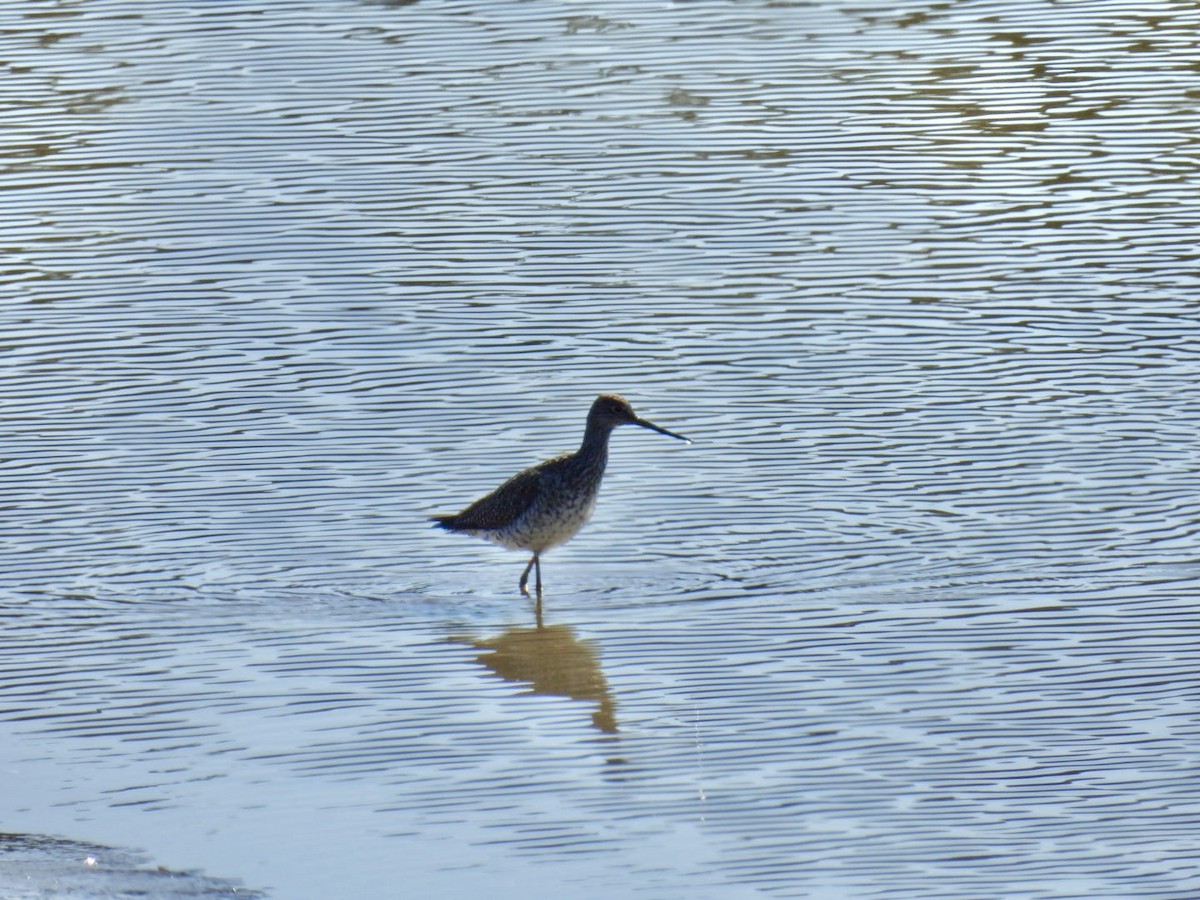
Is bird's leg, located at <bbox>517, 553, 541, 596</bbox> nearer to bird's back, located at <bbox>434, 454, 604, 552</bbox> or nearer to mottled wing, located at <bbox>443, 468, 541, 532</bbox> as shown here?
A: bird's back, located at <bbox>434, 454, 604, 552</bbox>

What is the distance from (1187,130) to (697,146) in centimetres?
364

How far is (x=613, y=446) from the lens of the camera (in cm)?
1306

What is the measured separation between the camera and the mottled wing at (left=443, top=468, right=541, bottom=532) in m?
11.5

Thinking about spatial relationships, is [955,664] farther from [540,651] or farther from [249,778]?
[249,778]

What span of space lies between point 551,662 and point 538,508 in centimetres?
124

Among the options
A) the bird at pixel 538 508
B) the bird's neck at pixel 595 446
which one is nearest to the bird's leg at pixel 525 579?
the bird at pixel 538 508

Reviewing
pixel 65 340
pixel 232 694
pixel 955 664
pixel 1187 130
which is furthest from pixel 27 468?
pixel 1187 130

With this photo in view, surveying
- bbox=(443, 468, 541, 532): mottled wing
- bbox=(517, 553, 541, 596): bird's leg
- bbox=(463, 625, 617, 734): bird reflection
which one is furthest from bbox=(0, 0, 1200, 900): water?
bbox=(443, 468, 541, 532): mottled wing

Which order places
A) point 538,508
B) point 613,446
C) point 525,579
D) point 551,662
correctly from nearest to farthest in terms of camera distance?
point 551,662 → point 538,508 → point 525,579 → point 613,446

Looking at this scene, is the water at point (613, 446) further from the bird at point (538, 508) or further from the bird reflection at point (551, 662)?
the bird at point (538, 508)

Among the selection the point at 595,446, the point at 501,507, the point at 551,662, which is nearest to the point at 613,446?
the point at 595,446

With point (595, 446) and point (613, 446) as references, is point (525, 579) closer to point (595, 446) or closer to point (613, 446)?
point (595, 446)

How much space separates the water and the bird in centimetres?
24

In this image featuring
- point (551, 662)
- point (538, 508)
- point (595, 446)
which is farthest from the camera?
point (595, 446)
